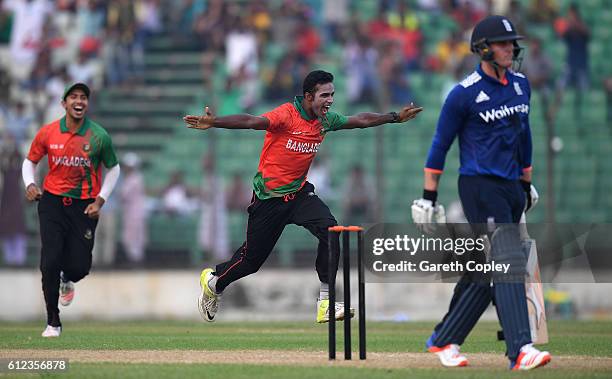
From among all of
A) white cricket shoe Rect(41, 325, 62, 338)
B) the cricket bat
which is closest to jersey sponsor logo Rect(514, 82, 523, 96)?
the cricket bat

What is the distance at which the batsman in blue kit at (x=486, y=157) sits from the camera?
8078 mm

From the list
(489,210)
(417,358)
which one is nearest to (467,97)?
(489,210)

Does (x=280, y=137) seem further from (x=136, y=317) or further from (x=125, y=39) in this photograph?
(x=125, y=39)

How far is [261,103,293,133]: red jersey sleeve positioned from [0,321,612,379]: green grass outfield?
183 centimetres

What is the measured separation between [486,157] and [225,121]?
2.04 meters

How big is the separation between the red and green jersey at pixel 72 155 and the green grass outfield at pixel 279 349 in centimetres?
148

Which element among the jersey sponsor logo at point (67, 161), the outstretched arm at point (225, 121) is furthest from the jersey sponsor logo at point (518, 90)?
Answer: the jersey sponsor logo at point (67, 161)

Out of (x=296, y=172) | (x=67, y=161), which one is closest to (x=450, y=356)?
(x=296, y=172)

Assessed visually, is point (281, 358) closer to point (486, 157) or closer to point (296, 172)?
point (296, 172)

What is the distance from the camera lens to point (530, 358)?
25.4 ft

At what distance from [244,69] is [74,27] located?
431 cm

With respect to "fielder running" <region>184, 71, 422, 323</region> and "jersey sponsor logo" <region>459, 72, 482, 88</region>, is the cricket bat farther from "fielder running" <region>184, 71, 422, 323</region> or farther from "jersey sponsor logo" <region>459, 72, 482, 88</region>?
"fielder running" <region>184, 71, 422, 323</region>

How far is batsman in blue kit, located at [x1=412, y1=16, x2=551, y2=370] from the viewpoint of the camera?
808 cm

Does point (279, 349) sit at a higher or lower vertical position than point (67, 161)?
lower
